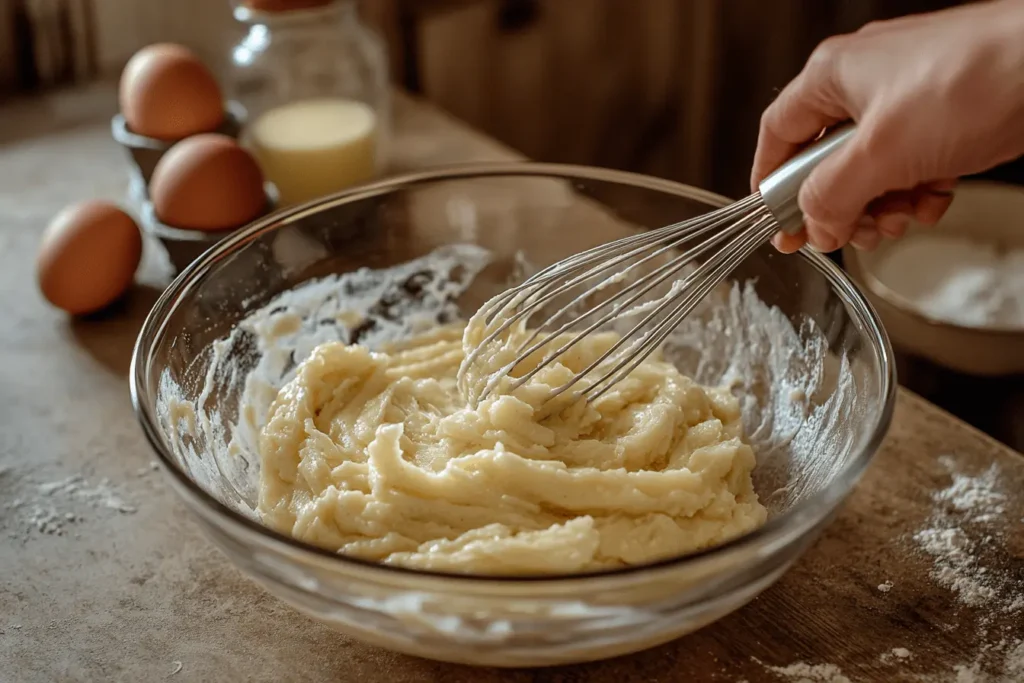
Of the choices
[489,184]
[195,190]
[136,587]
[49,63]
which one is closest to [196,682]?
[136,587]

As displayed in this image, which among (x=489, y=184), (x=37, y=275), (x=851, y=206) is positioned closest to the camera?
(x=851, y=206)

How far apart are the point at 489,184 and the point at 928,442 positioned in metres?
0.64

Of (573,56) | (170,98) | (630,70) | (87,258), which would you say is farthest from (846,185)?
(630,70)

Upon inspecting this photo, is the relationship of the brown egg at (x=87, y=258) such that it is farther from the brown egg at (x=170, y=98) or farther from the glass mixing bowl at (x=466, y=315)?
the glass mixing bowl at (x=466, y=315)

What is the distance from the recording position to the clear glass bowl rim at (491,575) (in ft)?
2.51

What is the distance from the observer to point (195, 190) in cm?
155

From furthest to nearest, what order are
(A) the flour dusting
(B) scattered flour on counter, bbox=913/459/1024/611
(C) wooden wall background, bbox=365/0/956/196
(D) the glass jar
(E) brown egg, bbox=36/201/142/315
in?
(C) wooden wall background, bbox=365/0/956/196
(D) the glass jar
(E) brown egg, bbox=36/201/142/315
(A) the flour dusting
(B) scattered flour on counter, bbox=913/459/1024/611

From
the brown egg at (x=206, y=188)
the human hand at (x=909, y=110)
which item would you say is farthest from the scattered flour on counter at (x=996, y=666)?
the brown egg at (x=206, y=188)

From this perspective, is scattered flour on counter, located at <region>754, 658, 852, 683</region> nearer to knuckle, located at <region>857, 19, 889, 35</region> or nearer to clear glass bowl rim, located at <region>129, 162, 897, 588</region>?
clear glass bowl rim, located at <region>129, 162, 897, 588</region>

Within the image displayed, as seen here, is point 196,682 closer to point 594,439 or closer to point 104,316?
point 594,439

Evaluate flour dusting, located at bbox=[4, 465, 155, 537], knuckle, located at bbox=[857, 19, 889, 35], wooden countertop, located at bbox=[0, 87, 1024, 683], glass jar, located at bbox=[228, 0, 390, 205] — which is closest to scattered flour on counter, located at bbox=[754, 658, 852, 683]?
wooden countertop, located at bbox=[0, 87, 1024, 683]

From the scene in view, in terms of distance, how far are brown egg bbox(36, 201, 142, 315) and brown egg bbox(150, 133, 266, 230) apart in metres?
0.07

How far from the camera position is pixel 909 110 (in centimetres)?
87

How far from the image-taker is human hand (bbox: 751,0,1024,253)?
847mm
